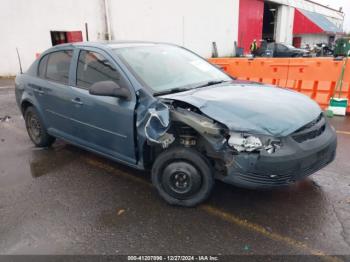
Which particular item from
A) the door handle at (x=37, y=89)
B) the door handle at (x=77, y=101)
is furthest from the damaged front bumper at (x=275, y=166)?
the door handle at (x=37, y=89)

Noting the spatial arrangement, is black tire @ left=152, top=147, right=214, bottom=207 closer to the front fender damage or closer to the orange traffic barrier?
the front fender damage

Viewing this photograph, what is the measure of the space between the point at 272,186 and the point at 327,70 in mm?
5252

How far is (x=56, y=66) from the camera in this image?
14.8 ft

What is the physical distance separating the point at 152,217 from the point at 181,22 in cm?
2125

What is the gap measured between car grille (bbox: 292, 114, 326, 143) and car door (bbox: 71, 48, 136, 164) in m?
1.61

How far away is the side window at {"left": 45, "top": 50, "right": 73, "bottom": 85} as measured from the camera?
168 inches

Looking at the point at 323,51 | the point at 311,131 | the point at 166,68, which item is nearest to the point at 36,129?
the point at 166,68

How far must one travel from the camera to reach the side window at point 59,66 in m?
4.26

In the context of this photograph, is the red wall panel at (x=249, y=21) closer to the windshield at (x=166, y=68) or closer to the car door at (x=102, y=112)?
the windshield at (x=166, y=68)

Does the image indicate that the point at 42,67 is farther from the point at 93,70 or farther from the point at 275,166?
the point at 275,166

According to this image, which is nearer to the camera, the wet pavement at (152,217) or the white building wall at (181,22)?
the wet pavement at (152,217)

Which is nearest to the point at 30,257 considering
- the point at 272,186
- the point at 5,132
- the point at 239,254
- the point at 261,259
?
the point at 239,254

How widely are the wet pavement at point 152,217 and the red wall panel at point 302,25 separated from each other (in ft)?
123

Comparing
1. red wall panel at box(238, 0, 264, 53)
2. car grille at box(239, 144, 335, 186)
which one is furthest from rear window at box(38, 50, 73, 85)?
red wall panel at box(238, 0, 264, 53)
